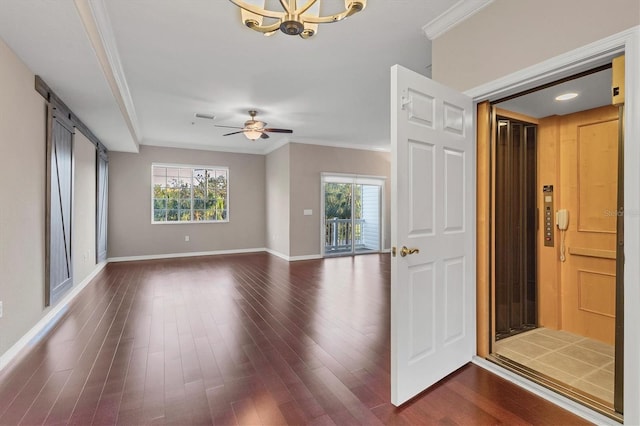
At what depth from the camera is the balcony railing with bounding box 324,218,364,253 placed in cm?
800

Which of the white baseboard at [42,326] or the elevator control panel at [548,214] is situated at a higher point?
the elevator control panel at [548,214]

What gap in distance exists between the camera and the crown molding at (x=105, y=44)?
234 cm

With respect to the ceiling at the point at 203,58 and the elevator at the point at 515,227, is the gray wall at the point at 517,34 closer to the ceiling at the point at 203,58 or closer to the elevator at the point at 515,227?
the ceiling at the point at 203,58

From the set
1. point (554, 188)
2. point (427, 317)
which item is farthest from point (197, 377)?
point (554, 188)

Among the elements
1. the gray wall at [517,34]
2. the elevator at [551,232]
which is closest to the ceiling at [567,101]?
the elevator at [551,232]

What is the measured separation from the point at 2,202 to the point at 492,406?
3788 millimetres

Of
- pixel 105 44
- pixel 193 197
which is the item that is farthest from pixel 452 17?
pixel 193 197

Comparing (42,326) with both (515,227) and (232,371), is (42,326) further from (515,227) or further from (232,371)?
(515,227)

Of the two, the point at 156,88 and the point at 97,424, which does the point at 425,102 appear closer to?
the point at 97,424

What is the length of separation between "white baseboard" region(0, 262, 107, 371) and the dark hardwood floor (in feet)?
0.26

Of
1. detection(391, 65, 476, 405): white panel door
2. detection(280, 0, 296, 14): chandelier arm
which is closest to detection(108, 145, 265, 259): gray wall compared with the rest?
detection(280, 0, 296, 14): chandelier arm

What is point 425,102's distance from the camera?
6.59ft

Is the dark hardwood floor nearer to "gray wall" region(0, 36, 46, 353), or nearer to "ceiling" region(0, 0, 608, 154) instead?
"gray wall" region(0, 36, 46, 353)

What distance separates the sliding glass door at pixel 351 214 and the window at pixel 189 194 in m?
2.70
